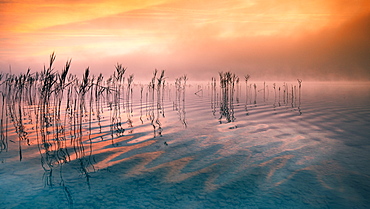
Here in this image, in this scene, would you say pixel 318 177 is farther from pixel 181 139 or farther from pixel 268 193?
pixel 181 139

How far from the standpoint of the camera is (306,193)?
5.35 metres

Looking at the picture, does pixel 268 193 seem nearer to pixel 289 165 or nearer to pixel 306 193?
pixel 306 193

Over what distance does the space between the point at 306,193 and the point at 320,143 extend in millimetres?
5048

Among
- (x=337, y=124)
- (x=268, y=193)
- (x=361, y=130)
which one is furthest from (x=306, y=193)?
(x=337, y=124)

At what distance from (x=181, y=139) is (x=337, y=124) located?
985cm

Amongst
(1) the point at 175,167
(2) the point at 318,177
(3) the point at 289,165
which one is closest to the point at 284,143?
(3) the point at 289,165

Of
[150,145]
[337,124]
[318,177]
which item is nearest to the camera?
[318,177]

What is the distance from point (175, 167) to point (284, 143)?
5.19 m

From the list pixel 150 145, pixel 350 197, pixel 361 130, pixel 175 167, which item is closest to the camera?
pixel 350 197

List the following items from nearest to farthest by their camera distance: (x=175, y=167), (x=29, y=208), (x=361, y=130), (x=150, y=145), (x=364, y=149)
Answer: (x=29, y=208) < (x=175, y=167) < (x=364, y=149) < (x=150, y=145) < (x=361, y=130)

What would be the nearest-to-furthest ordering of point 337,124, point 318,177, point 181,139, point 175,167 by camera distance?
point 318,177 → point 175,167 → point 181,139 → point 337,124

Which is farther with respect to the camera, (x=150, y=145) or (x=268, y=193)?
(x=150, y=145)

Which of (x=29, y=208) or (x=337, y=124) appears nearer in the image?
(x=29, y=208)

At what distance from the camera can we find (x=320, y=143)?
949 centimetres
